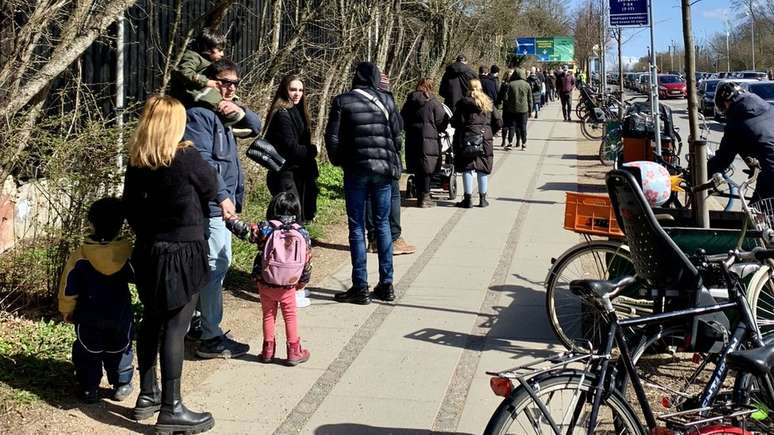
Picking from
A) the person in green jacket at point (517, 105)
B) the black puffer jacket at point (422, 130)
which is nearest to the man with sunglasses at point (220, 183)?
the black puffer jacket at point (422, 130)

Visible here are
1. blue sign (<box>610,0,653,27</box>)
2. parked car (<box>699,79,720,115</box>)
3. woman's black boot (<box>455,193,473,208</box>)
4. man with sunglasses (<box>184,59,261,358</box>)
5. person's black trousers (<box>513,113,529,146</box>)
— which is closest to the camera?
man with sunglasses (<box>184,59,261,358</box>)

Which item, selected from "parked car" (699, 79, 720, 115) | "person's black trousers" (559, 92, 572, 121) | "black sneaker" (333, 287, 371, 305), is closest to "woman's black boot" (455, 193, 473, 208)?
"black sneaker" (333, 287, 371, 305)

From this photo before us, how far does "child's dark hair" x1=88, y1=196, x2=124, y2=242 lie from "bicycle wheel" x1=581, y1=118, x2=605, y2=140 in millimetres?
18772

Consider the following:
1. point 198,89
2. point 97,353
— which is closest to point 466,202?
point 198,89

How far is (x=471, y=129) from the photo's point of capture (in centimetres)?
1122

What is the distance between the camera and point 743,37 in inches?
3814

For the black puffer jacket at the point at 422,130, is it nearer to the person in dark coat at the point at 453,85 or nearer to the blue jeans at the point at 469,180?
the blue jeans at the point at 469,180

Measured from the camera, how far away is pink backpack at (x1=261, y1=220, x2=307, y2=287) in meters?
5.44

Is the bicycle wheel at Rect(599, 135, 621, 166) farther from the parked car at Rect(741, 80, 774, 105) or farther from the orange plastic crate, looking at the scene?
the parked car at Rect(741, 80, 774, 105)

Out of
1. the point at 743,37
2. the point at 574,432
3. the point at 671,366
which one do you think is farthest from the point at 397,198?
the point at 743,37

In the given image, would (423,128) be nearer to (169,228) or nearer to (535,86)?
(169,228)

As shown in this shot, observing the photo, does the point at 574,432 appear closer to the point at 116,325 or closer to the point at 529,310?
the point at 116,325

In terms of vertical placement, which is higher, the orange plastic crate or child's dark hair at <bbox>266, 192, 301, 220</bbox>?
child's dark hair at <bbox>266, 192, 301, 220</bbox>

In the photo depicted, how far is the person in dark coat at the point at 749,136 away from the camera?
6996 mm
